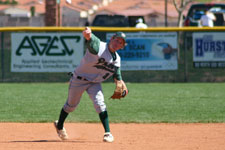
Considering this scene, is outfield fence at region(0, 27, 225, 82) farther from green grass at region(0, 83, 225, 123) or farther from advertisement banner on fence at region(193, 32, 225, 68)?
green grass at region(0, 83, 225, 123)

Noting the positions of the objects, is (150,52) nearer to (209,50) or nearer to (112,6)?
(209,50)

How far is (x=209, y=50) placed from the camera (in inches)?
644

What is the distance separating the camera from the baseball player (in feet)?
24.1

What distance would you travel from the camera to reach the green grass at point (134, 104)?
10.2m

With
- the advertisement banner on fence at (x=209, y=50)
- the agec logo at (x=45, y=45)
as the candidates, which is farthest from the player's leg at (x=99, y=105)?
the advertisement banner on fence at (x=209, y=50)

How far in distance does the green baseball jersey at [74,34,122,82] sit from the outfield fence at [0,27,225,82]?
8.58 meters

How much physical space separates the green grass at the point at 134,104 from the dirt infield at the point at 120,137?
612 millimetres

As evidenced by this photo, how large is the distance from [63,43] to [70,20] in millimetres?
41940

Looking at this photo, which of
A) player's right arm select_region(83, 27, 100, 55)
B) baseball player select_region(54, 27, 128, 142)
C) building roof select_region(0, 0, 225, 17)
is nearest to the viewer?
player's right arm select_region(83, 27, 100, 55)

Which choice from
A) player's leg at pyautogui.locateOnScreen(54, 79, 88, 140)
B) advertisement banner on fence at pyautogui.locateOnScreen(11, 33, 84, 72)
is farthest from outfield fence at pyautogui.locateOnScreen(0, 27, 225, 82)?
player's leg at pyautogui.locateOnScreen(54, 79, 88, 140)

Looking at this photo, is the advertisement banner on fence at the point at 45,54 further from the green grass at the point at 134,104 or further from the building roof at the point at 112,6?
the building roof at the point at 112,6

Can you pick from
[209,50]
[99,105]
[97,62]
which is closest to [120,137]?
[99,105]

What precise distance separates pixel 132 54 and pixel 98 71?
28.7ft

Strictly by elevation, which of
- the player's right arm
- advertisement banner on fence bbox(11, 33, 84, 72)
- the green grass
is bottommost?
the green grass
